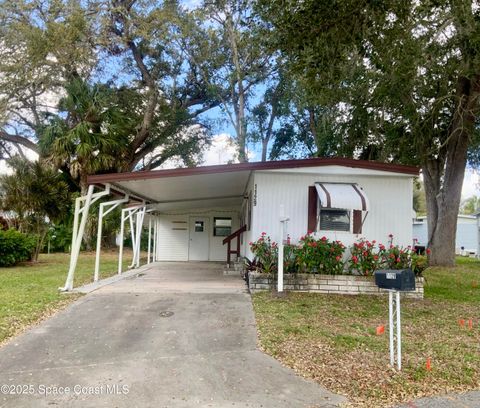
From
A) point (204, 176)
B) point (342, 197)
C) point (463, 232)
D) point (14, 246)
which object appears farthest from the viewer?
point (463, 232)

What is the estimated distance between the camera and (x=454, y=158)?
12984 millimetres

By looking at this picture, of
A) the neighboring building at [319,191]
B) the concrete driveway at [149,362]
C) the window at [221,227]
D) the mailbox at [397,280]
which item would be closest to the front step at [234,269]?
the neighboring building at [319,191]

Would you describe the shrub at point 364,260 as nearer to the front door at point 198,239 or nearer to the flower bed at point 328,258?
the flower bed at point 328,258

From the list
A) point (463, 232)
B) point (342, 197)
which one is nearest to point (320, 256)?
point (342, 197)

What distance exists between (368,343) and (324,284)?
3137 mm

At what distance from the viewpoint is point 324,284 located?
25.7ft

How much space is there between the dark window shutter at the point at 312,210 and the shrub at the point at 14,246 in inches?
413

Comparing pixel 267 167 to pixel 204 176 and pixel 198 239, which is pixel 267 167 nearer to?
pixel 204 176

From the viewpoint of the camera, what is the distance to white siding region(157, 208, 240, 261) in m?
17.2

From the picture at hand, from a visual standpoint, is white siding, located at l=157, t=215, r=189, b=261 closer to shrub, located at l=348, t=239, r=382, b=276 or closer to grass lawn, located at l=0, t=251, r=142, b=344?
grass lawn, located at l=0, t=251, r=142, b=344

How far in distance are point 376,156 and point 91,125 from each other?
38.2 feet

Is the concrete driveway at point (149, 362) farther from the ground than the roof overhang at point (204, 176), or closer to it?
closer to it

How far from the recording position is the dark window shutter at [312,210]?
27.7 ft

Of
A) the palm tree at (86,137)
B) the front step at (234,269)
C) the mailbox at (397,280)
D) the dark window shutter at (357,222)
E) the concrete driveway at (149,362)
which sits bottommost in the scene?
the concrete driveway at (149,362)
